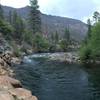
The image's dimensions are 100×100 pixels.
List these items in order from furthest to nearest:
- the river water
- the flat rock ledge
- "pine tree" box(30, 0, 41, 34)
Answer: "pine tree" box(30, 0, 41, 34), the river water, the flat rock ledge

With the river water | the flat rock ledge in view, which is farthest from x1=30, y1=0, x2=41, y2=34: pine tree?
the flat rock ledge

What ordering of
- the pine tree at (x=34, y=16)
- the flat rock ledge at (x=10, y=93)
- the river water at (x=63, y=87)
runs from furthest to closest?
the pine tree at (x=34, y=16) < the river water at (x=63, y=87) < the flat rock ledge at (x=10, y=93)

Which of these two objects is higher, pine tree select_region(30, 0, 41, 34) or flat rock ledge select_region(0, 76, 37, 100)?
pine tree select_region(30, 0, 41, 34)

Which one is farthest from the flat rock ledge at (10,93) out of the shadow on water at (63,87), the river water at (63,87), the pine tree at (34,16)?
the pine tree at (34,16)

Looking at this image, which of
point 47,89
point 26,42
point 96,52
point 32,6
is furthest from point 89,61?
point 32,6

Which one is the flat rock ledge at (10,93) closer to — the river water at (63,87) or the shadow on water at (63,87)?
the river water at (63,87)

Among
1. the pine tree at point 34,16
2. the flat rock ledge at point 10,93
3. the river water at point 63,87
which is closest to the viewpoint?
the flat rock ledge at point 10,93

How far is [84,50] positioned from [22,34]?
6585 centimetres

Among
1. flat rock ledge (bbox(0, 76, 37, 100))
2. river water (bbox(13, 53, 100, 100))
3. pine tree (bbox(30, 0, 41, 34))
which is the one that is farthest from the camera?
pine tree (bbox(30, 0, 41, 34))

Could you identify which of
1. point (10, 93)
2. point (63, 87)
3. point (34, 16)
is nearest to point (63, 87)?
point (63, 87)

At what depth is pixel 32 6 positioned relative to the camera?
146m

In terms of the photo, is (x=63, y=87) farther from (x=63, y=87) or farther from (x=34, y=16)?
(x=34, y=16)

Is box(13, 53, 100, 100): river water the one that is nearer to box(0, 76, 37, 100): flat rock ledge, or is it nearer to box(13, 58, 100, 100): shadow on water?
box(13, 58, 100, 100): shadow on water

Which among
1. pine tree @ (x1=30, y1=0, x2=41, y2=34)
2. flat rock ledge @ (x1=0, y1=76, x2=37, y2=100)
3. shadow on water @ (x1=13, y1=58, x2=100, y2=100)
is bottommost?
shadow on water @ (x1=13, y1=58, x2=100, y2=100)
